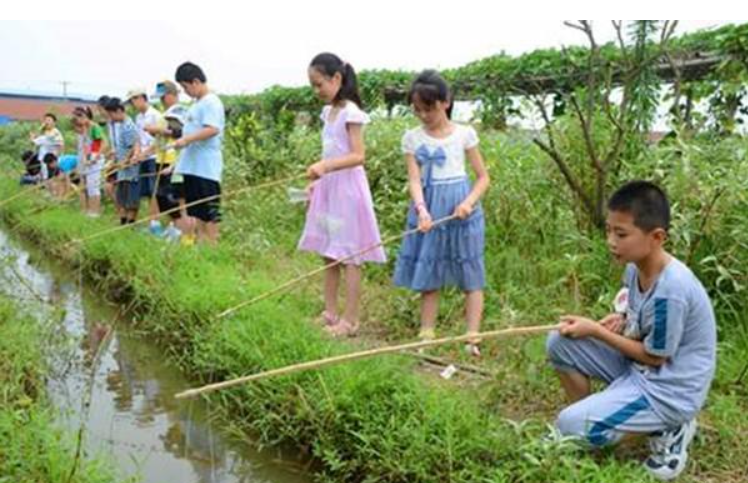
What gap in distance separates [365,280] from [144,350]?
5.30 feet

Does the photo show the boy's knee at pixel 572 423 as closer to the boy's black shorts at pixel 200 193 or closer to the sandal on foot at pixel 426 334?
the sandal on foot at pixel 426 334

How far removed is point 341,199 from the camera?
419cm

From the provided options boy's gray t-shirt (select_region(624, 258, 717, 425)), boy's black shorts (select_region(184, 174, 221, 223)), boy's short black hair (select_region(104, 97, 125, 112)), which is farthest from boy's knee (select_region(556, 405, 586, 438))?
boy's short black hair (select_region(104, 97, 125, 112))

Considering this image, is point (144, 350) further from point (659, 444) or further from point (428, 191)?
point (659, 444)

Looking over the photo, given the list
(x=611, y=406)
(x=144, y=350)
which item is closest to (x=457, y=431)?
(x=611, y=406)

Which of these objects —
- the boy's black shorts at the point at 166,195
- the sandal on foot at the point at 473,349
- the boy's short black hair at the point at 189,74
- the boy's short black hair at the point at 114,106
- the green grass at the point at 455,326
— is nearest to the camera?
the green grass at the point at 455,326

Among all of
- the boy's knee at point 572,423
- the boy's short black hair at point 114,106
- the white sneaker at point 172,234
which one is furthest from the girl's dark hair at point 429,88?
the boy's short black hair at point 114,106

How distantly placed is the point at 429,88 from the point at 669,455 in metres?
1.91

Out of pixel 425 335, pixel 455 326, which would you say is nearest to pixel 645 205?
pixel 425 335

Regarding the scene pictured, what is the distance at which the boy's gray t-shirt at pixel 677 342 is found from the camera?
245cm

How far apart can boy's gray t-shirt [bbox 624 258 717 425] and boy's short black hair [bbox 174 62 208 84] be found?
3.96 meters

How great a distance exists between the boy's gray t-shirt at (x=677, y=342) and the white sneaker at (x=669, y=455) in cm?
6

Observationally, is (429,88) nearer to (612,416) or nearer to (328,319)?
(328,319)

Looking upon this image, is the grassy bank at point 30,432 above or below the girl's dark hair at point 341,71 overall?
below
